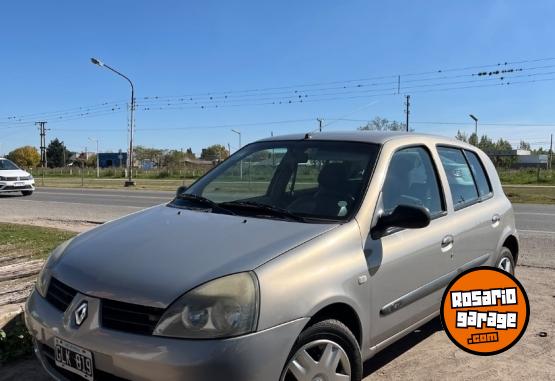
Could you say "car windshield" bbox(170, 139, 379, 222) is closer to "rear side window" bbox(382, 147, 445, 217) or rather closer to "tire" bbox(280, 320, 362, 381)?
"rear side window" bbox(382, 147, 445, 217)

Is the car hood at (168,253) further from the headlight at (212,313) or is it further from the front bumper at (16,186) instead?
the front bumper at (16,186)

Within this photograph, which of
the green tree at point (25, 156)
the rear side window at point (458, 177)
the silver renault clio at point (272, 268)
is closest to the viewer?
the silver renault clio at point (272, 268)

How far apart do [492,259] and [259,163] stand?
2.22 meters

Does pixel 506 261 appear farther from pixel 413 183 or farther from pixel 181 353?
pixel 181 353

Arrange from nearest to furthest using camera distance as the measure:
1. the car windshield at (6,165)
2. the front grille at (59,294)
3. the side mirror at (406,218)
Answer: the front grille at (59,294) → the side mirror at (406,218) → the car windshield at (6,165)

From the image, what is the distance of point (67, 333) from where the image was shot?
261 centimetres

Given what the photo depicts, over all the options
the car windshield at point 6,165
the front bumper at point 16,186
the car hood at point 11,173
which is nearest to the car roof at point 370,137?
the front bumper at point 16,186

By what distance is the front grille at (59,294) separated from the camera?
2738 millimetres

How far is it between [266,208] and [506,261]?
2790 millimetres

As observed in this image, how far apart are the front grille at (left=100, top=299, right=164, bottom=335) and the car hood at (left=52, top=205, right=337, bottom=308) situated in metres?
0.03

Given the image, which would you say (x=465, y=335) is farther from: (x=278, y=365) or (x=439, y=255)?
(x=278, y=365)

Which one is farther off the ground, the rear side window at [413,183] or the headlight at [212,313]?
the rear side window at [413,183]

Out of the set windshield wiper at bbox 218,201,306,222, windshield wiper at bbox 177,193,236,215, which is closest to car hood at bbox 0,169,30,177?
windshield wiper at bbox 177,193,236,215

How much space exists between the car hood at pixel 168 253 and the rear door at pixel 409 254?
49 centimetres
